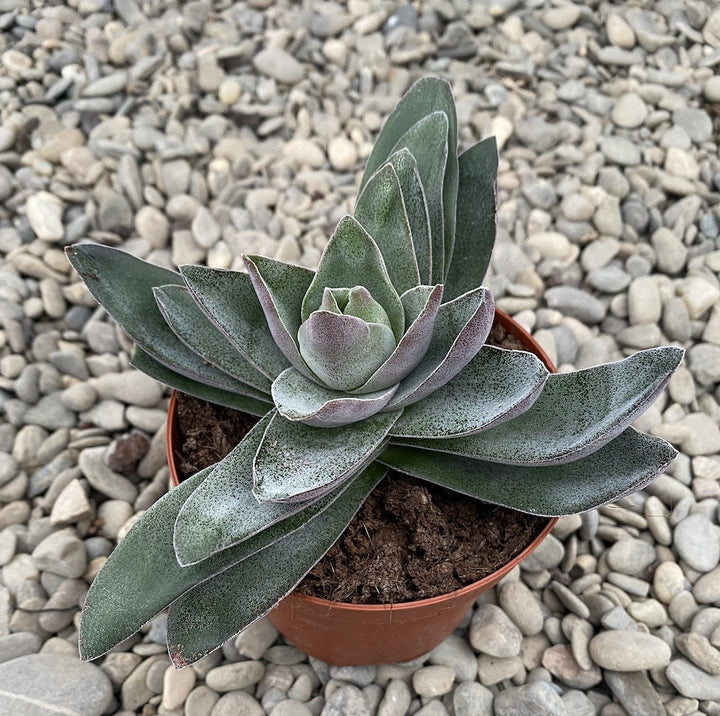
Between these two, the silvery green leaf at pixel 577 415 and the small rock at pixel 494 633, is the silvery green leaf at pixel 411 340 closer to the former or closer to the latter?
the silvery green leaf at pixel 577 415

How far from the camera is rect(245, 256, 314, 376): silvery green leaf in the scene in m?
0.85

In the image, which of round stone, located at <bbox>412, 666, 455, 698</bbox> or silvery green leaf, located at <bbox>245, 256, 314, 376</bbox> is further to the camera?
round stone, located at <bbox>412, 666, 455, 698</bbox>

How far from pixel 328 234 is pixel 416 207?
0.88m

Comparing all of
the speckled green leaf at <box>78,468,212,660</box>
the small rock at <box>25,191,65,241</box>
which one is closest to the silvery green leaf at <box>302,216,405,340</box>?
the speckled green leaf at <box>78,468,212,660</box>

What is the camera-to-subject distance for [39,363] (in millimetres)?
1604

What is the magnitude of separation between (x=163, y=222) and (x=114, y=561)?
1175 mm

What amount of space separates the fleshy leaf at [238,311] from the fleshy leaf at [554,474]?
0.21m

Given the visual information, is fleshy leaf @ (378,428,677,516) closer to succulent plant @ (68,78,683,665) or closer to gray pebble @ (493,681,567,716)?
succulent plant @ (68,78,683,665)

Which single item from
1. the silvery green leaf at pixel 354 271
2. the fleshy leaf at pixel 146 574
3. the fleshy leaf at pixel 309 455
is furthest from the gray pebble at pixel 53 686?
the silvery green leaf at pixel 354 271

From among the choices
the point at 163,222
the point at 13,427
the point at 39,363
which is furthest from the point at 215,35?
the point at 13,427

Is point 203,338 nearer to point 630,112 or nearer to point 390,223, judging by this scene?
point 390,223

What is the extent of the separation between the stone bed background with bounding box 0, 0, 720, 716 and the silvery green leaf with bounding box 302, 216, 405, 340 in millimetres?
675

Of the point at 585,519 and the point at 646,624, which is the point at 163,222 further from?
the point at 646,624

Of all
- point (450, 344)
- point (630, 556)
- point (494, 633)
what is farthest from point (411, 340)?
point (630, 556)
